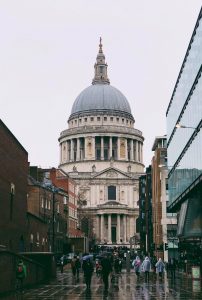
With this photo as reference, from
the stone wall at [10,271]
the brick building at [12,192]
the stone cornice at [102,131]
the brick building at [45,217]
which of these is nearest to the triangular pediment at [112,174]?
the stone cornice at [102,131]

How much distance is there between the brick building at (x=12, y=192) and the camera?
1565 inches

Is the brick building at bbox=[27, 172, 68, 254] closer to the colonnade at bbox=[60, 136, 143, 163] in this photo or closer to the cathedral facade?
the cathedral facade

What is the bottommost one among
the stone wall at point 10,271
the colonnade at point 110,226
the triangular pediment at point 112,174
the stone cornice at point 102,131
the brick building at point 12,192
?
the stone wall at point 10,271

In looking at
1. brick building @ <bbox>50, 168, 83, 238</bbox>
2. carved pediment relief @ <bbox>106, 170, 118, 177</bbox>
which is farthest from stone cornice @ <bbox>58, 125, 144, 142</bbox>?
brick building @ <bbox>50, 168, 83, 238</bbox>

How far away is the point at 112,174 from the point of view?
178625 mm

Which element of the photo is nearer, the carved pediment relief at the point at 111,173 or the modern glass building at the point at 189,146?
the modern glass building at the point at 189,146

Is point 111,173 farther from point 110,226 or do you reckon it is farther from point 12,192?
point 12,192

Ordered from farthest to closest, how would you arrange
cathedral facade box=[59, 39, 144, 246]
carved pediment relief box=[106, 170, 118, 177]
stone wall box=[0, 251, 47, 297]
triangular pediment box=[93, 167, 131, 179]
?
carved pediment relief box=[106, 170, 118, 177], triangular pediment box=[93, 167, 131, 179], cathedral facade box=[59, 39, 144, 246], stone wall box=[0, 251, 47, 297]

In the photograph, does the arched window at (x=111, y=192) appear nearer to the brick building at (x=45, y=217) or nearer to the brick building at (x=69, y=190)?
the brick building at (x=69, y=190)

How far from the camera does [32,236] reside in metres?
55.4

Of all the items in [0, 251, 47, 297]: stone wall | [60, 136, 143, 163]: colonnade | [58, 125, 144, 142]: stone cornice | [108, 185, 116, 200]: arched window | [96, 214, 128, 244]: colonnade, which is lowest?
[0, 251, 47, 297]: stone wall

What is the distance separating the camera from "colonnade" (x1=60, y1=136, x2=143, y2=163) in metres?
190

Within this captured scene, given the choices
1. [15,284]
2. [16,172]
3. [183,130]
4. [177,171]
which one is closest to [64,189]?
[177,171]

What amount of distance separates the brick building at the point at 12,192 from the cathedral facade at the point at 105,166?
10766 centimetres
